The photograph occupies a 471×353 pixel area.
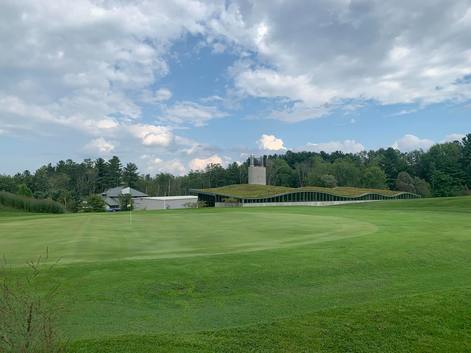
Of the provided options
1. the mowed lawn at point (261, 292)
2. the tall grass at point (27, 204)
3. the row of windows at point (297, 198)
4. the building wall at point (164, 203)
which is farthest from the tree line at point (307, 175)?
the mowed lawn at point (261, 292)

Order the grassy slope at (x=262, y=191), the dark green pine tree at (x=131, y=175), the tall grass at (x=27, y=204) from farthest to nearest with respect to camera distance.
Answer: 1. the dark green pine tree at (x=131, y=175)
2. the grassy slope at (x=262, y=191)
3. the tall grass at (x=27, y=204)

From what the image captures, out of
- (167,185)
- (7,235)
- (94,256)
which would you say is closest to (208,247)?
(94,256)

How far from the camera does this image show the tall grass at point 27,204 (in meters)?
40.2

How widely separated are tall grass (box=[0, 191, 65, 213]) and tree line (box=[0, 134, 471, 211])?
125 feet

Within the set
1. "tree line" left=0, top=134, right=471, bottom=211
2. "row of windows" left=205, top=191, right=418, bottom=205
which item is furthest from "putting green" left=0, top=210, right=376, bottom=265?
"tree line" left=0, top=134, right=471, bottom=211

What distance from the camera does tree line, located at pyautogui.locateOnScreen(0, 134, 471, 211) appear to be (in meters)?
91.5

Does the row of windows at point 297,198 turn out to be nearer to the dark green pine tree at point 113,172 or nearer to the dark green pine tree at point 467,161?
the dark green pine tree at point 467,161

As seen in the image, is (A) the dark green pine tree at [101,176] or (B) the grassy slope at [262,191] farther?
(A) the dark green pine tree at [101,176]

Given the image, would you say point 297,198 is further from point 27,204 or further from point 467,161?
point 467,161

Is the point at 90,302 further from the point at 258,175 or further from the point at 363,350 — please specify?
the point at 258,175

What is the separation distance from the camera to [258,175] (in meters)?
77.8

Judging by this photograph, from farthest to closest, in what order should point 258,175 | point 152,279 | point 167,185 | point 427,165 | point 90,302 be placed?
1. point 167,185
2. point 427,165
3. point 258,175
4. point 152,279
5. point 90,302

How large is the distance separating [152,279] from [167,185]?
11038cm

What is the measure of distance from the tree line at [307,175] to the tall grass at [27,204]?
1497 inches
